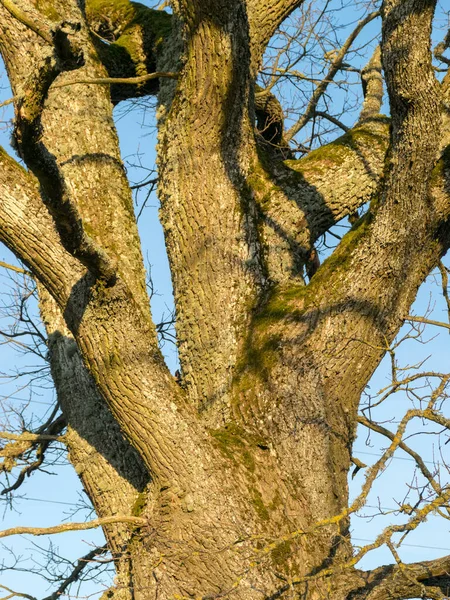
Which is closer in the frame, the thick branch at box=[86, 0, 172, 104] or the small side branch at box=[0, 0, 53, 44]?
the small side branch at box=[0, 0, 53, 44]

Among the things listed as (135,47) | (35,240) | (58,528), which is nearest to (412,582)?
(58,528)

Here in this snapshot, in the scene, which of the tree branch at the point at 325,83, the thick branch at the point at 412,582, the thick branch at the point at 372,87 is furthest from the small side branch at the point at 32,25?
the tree branch at the point at 325,83

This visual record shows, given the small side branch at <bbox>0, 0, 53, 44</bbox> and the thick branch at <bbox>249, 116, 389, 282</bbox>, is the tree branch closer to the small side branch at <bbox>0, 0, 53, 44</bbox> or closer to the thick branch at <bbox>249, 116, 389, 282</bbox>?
the thick branch at <bbox>249, 116, 389, 282</bbox>

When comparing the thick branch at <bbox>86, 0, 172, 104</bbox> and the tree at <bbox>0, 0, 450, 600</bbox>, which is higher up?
the thick branch at <bbox>86, 0, 172, 104</bbox>

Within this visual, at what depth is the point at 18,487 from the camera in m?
5.03

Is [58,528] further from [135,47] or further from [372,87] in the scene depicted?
[372,87]

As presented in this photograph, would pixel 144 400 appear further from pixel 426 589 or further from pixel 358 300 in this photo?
pixel 426 589

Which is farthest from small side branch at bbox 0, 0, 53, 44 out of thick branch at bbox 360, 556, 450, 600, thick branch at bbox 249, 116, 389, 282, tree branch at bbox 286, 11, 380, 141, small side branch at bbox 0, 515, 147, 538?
tree branch at bbox 286, 11, 380, 141

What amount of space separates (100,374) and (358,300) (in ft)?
4.52

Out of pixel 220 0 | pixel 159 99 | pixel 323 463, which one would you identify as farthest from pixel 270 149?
pixel 323 463

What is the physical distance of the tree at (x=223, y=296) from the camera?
335 centimetres

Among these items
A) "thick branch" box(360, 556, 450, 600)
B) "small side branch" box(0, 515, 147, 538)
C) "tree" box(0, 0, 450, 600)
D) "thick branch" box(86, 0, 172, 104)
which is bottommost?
"thick branch" box(360, 556, 450, 600)

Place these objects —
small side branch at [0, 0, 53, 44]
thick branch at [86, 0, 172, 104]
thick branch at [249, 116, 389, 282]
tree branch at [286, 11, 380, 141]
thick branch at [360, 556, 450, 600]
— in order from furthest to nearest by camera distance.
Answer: tree branch at [286, 11, 380, 141]
thick branch at [86, 0, 172, 104]
thick branch at [249, 116, 389, 282]
thick branch at [360, 556, 450, 600]
small side branch at [0, 0, 53, 44]

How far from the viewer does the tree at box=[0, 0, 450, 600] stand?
335 centimetres
